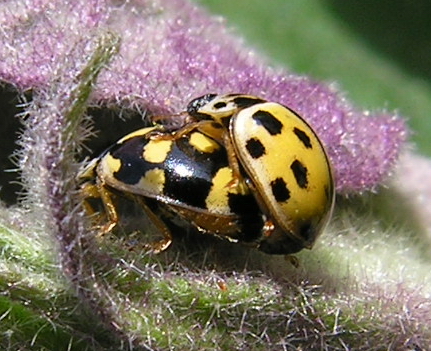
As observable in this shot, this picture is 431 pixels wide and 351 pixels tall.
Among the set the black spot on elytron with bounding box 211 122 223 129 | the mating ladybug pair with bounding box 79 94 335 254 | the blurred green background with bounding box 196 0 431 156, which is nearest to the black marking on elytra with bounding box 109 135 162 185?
the mating ladybug pair with bounding box 79 94 335 254

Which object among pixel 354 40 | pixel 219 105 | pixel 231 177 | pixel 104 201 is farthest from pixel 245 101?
pixel 354 40

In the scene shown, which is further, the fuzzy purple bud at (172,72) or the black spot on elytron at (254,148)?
the fuzzy purple bud at (172,72)

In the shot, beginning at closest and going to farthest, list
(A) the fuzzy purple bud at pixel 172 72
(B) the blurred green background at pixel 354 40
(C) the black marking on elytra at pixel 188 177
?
(C) the black marking on elytra at pixel 188 177 < (A) the fuzzy purple bud at pixel 172 72 < (B) the blurred green background at pixel 354 40

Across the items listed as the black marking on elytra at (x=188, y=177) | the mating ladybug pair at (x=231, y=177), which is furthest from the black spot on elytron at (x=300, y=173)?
the black marking on elytra at (x=188, y=177)

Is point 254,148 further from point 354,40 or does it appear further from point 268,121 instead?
point 354,40

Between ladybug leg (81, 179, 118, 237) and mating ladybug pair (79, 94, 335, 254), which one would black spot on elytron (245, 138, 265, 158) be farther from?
ladybug leg (81, 179, 118, 237)

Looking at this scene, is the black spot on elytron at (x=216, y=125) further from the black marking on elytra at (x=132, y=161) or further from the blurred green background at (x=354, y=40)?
the blurred green background at (x=354, y=40)
